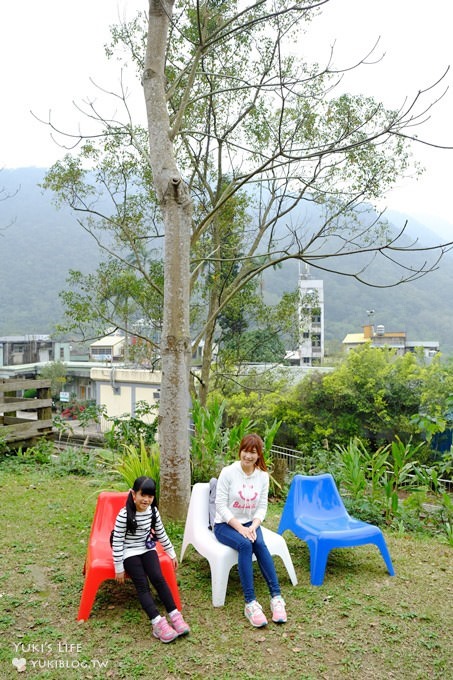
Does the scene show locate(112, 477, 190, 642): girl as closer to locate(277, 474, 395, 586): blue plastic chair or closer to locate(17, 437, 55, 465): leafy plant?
locate(277, 474, 395, 586): blue plastic chair

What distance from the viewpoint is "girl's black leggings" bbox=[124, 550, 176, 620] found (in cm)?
253

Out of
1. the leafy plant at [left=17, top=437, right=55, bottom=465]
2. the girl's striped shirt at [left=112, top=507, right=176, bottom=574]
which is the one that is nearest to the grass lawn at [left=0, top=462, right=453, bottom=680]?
the girl's striped shirt at [left=112, top=507, right=176, bottom=574]

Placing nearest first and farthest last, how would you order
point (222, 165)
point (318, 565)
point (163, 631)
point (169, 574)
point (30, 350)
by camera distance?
point (163, 631)
point (169, 574)
point (318, 565)
point (222, 165)
point (30, 350)

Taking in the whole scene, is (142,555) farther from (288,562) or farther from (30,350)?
(30,350)

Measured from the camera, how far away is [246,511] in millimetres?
2988

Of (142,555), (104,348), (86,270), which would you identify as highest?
(86,270)

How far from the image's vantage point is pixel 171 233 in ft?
13.2

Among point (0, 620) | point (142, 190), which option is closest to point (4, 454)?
point (0, 620)

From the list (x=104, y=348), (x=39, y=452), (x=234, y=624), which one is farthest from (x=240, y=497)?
(x=104, y=348)

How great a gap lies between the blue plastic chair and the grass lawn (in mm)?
170

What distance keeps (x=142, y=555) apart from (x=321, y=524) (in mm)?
1298

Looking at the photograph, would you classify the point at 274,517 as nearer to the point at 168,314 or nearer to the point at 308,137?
the point at 168,314

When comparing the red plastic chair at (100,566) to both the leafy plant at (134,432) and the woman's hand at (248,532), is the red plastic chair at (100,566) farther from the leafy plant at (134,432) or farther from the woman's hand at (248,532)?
the leafy plant at (134,432)

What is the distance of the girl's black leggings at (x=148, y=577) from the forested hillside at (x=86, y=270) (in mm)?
41301
